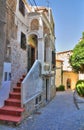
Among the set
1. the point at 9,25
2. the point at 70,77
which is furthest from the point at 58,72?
the point at 9,25

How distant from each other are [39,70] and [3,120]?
535 cm

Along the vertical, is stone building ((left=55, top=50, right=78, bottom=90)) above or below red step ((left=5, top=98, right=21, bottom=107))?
above

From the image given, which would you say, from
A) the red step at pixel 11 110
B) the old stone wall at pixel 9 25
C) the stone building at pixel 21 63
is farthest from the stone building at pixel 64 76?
the red step at pixel 11 110

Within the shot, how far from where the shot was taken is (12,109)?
921 cm

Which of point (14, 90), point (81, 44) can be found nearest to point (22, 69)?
point (14, 90)

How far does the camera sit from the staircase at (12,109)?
8664 millimetres

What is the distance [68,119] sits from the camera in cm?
997

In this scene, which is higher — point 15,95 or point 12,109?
point 15,95

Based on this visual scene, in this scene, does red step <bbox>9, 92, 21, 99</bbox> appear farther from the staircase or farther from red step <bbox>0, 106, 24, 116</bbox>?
red step <bbox>0, 106, 24, 116</bbox>

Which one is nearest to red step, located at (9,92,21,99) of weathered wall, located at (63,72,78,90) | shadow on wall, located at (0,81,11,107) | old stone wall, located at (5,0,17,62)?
shadow on wall, located at (0,81,11,107)

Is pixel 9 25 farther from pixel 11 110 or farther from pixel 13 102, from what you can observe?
pixel 11 110

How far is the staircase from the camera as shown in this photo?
866cm

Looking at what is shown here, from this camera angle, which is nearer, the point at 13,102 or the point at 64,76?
the point at 13,102

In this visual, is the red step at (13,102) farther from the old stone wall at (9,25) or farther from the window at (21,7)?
the window at (21,7)
